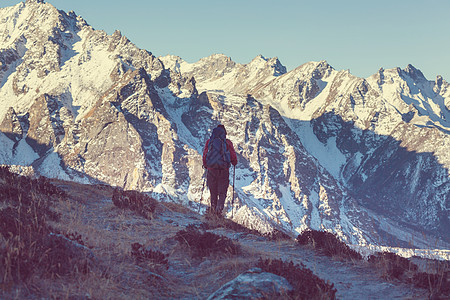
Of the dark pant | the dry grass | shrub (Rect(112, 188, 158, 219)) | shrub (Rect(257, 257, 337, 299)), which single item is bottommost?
the dry grass

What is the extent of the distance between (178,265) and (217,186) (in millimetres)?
6474

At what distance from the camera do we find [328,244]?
10258mm

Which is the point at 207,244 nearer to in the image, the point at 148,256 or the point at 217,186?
the point at 148,256

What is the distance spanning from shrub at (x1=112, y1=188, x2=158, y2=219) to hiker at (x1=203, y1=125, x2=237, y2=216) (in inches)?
84.9

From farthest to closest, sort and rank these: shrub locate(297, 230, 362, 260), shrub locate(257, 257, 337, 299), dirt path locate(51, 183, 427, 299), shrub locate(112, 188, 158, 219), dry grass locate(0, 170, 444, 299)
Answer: shrub locate(112, 188, 158, 219) < shrub locate(297, 230, 362, 260) < dirt path locate(51, 183, 427, 299) < shrub locate(257, 257, 337, 299) < dry grass locate(0, 170, 444, 299)

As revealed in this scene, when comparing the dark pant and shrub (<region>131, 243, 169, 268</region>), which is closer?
shrub (<region>131, 243, 169, 268</region>)

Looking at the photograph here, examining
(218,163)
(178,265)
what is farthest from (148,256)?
(218,163)

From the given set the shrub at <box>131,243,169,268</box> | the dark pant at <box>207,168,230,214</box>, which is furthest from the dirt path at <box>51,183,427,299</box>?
the dark pant at <box>207,168,230,214</box>

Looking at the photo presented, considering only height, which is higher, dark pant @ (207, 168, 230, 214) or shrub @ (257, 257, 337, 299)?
dark pant @ (207, 168, 230, 214)

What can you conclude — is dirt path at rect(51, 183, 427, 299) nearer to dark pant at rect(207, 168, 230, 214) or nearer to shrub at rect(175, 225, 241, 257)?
shrub at rect(175, 225, 241, 257)

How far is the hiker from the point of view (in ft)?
47.6

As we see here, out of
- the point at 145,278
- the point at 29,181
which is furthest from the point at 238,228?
Answer: the point at 29,181

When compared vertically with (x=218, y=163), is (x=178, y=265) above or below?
below

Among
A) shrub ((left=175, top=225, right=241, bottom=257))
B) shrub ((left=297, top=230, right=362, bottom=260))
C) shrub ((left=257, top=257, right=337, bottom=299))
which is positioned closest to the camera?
shrub ((left=257, top=257, right=337, bottom=299))
